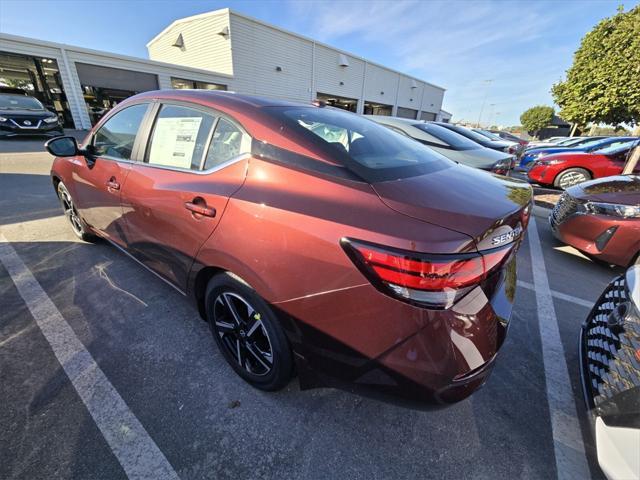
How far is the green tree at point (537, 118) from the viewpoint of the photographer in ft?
181

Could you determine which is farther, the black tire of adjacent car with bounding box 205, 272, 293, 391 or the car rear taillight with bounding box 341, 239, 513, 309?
the black tire of adjacent car with bounding box 205, 272, 293, 391

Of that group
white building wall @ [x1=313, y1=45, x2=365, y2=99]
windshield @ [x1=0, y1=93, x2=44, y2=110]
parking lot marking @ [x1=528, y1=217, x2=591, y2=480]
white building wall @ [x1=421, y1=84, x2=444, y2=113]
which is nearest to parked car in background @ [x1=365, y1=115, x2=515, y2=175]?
parking lot marking @ [x1=528, y1=217, x2=591, y2=480]

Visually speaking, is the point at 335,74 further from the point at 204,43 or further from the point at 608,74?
the point at 608,74

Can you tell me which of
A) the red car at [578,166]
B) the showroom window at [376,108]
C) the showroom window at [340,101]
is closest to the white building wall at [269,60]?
the showroom window at [340,101]

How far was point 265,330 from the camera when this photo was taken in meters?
1.59

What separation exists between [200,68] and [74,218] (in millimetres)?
20175

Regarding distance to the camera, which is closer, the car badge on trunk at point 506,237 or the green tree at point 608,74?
the car badge on trunk at point 506,237

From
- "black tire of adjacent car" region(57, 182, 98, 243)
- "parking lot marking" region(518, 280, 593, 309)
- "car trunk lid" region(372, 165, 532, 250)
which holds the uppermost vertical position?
"car trunk lid" region(372, 165, 532, 250)

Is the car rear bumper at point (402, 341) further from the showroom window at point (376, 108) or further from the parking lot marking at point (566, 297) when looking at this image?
the showroom window at point (376, 108)

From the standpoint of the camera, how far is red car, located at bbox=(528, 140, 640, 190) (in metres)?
6.72

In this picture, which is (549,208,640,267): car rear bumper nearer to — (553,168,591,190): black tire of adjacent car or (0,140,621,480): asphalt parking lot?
(0,140,621,480): asphalt parking lot

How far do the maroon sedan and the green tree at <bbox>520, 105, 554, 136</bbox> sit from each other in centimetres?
6300

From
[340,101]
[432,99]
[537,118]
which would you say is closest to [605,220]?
[340,101]

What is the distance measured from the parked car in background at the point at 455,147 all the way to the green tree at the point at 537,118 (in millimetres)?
61361
